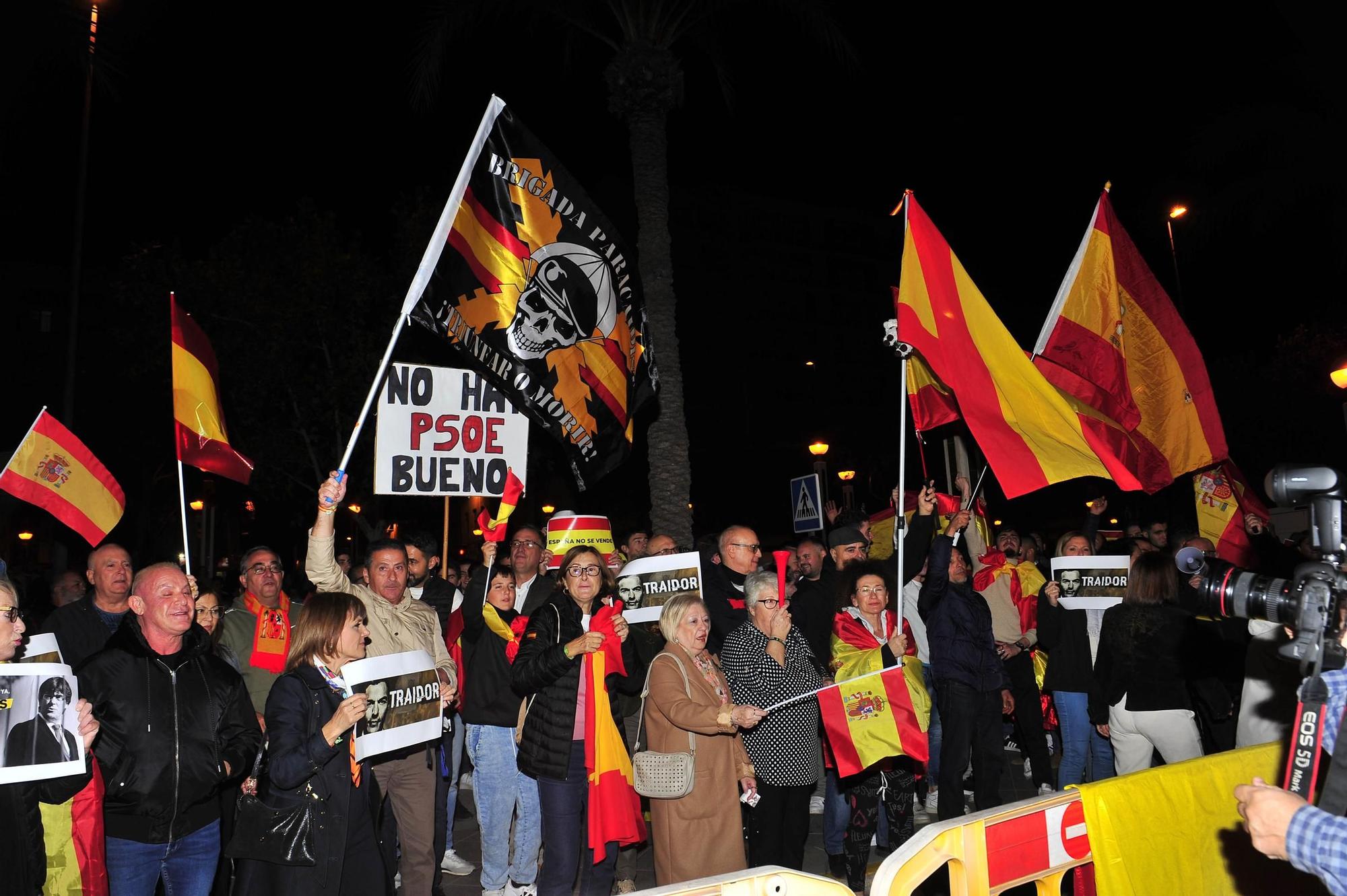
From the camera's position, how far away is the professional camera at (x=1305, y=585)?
2.92m

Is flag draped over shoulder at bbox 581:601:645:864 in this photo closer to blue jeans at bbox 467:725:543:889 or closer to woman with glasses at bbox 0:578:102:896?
blue jeans at bbox 467:725:543:889

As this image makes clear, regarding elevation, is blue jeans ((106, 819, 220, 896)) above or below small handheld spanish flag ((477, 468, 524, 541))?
below

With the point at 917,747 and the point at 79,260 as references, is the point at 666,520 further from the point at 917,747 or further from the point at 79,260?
the point at 79,260

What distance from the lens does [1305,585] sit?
299 centimetres

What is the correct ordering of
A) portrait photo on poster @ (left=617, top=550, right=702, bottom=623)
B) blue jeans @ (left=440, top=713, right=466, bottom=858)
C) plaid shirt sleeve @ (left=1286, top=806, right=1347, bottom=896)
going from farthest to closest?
blue jeans @ (left=440, top=713, right=466, bottom=858) < portrait photo on poster @ (left=617, top=550, right=702, bottom=623) < plaid shirt sleeve @ (left=1286, top=806, right=1347, bottom=896)

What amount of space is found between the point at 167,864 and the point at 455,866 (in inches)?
126

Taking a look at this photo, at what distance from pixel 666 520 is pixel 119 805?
26.4 feet

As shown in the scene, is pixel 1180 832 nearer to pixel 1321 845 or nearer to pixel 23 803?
pixel 1321 845

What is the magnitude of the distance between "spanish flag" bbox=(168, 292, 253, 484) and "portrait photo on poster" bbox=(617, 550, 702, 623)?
296 centimetres

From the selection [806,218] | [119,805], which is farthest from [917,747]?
[806,218]

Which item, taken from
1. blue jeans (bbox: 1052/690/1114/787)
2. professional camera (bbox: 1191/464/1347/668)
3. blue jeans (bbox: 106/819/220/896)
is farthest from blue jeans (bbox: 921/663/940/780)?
blue jeans (bbox: 106/819/220/896)

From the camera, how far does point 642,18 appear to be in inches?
521

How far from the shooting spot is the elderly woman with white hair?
6.20 metres

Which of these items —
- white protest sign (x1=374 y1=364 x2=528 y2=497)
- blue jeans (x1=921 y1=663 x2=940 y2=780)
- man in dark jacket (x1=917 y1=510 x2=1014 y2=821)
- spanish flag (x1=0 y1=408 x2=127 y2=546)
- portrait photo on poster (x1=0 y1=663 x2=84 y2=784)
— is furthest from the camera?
blue jeans (x1=921 y1=663 x2=940 y2=780)
